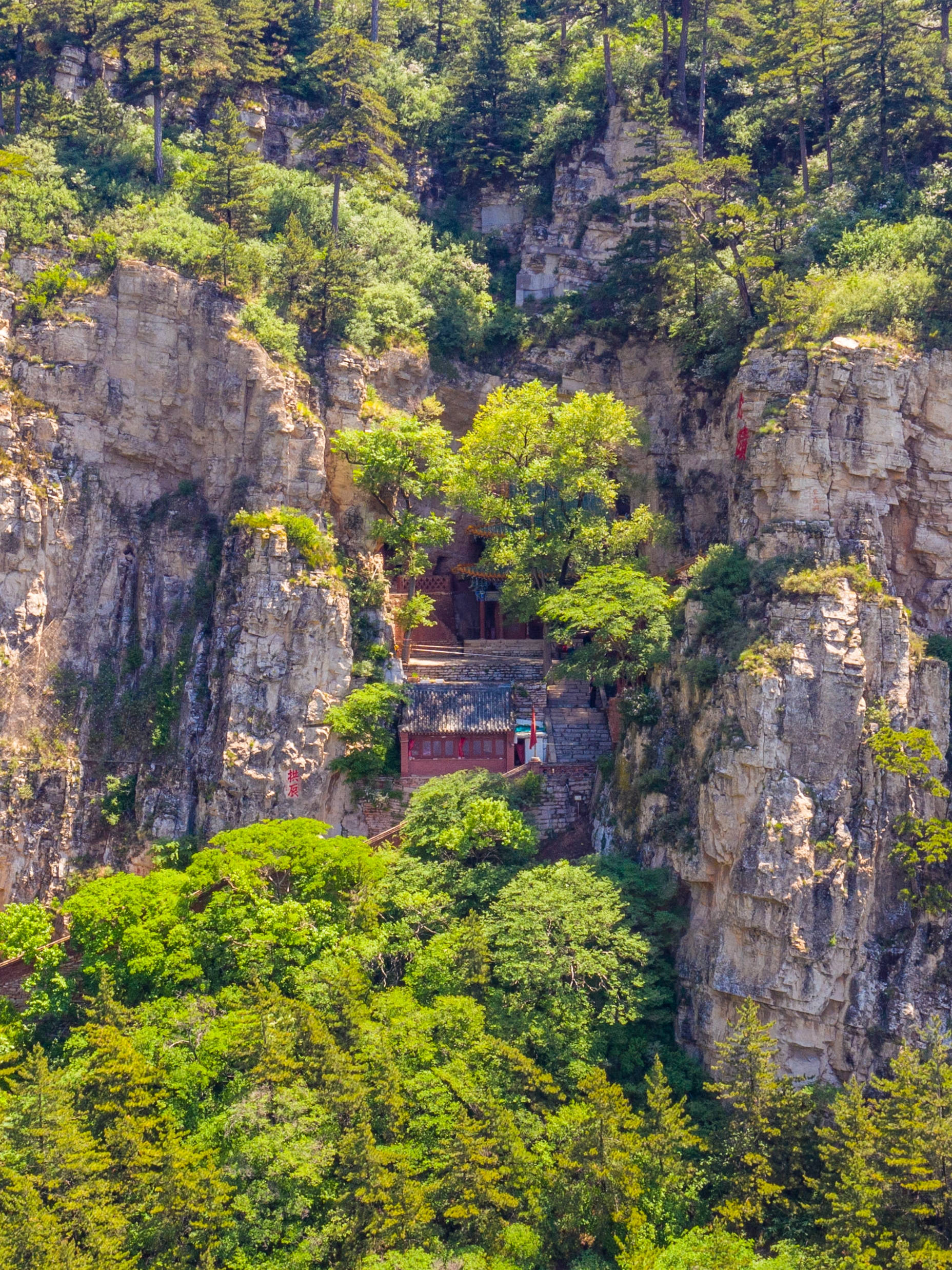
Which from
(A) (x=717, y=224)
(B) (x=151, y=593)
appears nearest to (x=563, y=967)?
(B) (x=151, y=593)

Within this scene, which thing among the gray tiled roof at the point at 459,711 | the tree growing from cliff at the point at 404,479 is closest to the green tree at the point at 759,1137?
the gray tiled roof at the point at 459,711

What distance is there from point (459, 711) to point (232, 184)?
1810 cm

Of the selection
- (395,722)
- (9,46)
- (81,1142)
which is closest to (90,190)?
(9,46)

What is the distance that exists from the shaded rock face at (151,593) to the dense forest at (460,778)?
3.88ft

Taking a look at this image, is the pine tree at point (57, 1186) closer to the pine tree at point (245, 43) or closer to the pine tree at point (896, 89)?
the pine tree at point (896, 89)

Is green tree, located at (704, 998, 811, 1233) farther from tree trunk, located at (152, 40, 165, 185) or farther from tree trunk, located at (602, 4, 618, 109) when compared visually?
tree trunk, located at (602, 4, 618, 109)

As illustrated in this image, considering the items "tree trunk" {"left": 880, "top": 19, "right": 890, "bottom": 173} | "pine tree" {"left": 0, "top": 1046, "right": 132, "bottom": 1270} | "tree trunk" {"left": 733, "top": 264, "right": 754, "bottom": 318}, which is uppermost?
"tree trunk" {"left": 880, "top": 19, "right": 890, "bottom": 173}

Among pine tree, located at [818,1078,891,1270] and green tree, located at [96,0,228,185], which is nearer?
pine tree, located at [818,1078,891,1270]

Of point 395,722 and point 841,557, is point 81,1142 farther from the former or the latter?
point 841,557

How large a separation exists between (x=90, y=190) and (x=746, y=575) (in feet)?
76.1

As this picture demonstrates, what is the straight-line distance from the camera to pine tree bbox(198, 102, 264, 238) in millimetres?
37750

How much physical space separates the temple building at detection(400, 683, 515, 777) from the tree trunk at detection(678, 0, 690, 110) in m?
24.0

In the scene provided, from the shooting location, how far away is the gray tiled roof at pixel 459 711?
32.8 metres

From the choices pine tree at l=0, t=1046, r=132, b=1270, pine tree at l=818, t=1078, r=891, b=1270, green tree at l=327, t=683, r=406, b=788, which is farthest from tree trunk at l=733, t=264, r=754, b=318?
pine tree at l=0, t=1046, r=132, b=1270
